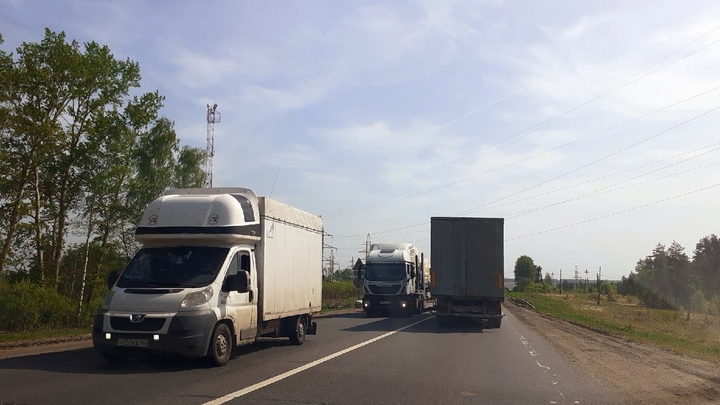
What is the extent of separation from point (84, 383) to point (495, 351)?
413 inches

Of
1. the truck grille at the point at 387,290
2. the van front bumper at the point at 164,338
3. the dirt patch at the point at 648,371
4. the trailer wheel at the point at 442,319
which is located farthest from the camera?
the truck grille at the point at 387,290

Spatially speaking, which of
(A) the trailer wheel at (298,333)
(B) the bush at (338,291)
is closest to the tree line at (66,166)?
(A) the trailer wheel at (298,333)

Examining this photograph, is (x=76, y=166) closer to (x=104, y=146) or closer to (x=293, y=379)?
(x=104, y=146)

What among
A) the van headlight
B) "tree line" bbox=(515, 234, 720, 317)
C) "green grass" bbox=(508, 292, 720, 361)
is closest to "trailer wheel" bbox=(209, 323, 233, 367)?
the van headlight

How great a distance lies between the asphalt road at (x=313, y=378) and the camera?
30.5 ft

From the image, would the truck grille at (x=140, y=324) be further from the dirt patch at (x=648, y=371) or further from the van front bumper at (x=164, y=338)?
the dirt patch at (x=648, y=371)

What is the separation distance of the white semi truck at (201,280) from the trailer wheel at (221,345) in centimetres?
2

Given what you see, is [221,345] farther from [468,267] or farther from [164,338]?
[468,267]

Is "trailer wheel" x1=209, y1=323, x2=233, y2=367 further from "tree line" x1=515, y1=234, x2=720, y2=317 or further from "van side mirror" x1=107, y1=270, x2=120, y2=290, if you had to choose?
"tree line" x1=515, y1=234, x2=720, y2=317

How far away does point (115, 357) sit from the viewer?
40.5ft

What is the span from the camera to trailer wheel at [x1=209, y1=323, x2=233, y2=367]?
1220 centimetres

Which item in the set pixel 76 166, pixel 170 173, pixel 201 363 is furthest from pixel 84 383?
pixel 170 173

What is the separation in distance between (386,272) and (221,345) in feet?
77.8

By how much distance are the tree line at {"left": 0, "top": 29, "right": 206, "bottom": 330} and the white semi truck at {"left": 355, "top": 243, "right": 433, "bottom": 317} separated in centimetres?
1203
